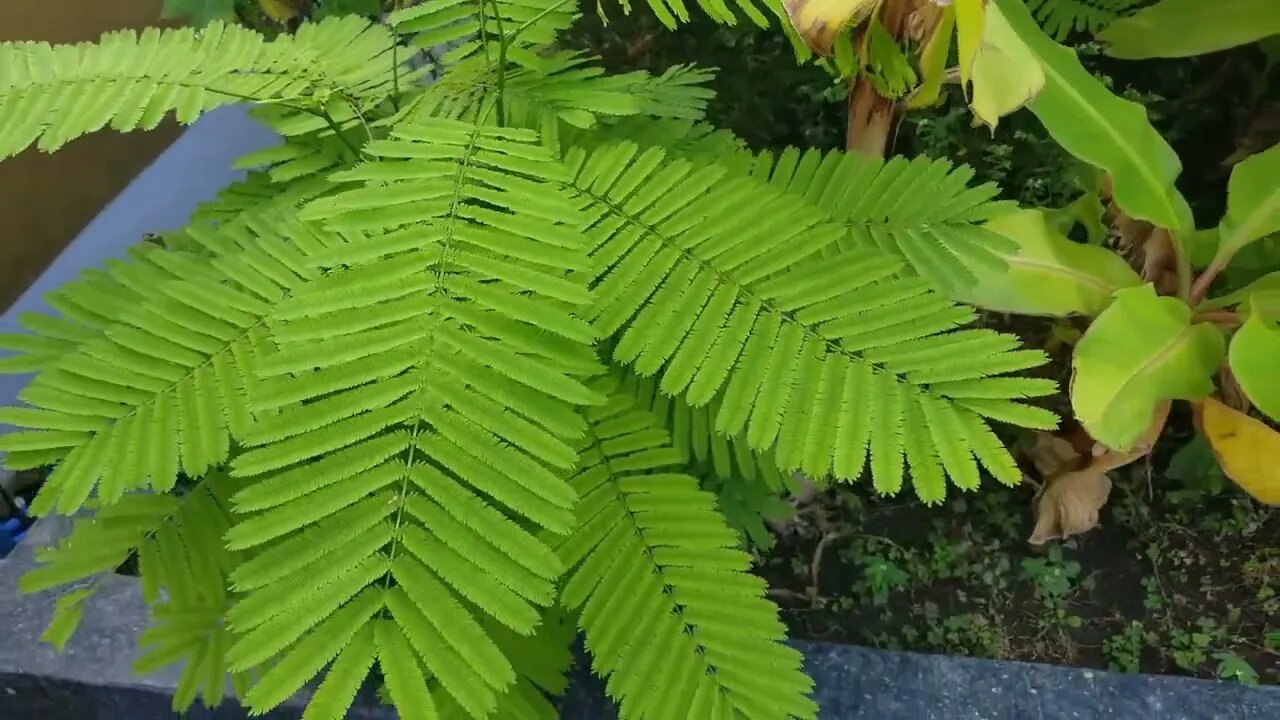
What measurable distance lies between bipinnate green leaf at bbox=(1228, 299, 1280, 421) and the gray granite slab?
0.31 meters

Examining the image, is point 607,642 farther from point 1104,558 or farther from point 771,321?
point 1104,558

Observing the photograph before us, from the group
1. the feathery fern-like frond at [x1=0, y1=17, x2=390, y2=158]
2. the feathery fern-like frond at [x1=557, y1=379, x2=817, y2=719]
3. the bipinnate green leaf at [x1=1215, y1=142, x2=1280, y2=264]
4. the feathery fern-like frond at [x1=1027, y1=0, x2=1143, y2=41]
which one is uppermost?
the feathery fern-like frond at [x1=0, y1=17, x2=390, y2=158]

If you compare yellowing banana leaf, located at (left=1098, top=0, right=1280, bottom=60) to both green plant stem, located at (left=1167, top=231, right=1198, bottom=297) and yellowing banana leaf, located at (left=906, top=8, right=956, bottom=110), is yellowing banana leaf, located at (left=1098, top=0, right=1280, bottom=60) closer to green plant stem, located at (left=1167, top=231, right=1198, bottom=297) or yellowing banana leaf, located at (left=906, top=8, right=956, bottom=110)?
green plant stem, located at (left=1167, top=231, right=1198, bottom=297)

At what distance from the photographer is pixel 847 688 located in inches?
38.7

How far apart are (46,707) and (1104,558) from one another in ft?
4.35

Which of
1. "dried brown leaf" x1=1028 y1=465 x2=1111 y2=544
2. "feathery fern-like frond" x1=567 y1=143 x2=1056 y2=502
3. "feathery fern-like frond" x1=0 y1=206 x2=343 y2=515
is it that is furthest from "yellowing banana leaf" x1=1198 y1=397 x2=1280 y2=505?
"feathery fern-like frond" x1=0 y1=206 x2=343 y2=515

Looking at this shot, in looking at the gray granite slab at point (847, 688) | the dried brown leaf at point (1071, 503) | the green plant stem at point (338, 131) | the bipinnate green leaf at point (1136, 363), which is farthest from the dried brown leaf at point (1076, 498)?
the green plant stem at point (338, 131)

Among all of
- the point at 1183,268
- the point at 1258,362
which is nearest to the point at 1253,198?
the point at 1183,268

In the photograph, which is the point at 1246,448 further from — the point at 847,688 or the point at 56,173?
the point at 56,173

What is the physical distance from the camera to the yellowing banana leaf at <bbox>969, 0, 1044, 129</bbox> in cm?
75

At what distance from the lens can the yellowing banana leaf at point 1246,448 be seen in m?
0.99

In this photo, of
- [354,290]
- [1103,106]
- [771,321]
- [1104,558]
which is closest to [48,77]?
[354,290]

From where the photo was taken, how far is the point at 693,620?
2.32 feet

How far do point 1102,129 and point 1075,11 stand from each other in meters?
0.35
